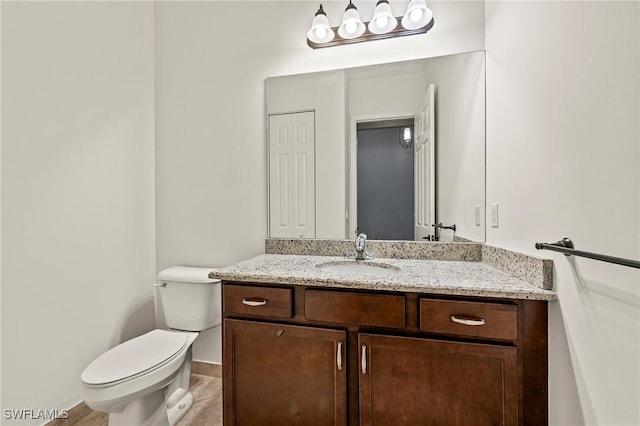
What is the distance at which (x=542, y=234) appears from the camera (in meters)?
1.02

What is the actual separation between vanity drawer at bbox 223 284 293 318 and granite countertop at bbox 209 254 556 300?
0.14 ft

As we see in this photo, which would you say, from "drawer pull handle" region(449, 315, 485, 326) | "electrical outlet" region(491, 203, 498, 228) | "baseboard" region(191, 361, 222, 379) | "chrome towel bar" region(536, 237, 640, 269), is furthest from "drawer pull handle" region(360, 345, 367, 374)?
"baseboard" region(191, 361, 222, 379)

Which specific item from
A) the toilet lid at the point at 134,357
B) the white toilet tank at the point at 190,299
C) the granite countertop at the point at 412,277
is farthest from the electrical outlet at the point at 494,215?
the toilet lid at the point at 134,357

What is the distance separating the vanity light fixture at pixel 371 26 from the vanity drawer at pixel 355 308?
1.38 meters

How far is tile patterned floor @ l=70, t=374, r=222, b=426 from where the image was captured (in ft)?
5.27

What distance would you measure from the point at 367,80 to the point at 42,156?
5.57 ft

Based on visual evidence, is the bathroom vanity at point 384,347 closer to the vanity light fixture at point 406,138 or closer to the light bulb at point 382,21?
the vanity light fixture at point 406,138

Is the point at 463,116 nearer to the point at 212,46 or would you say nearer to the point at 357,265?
the point at 357,265

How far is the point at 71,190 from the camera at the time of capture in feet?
5.14

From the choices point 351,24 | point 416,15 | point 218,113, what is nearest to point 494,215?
point 416,15

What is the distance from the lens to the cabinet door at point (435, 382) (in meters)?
1.01

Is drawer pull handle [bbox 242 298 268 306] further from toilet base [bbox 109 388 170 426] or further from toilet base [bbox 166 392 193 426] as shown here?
toilet base [bbox 166 392 193 426]

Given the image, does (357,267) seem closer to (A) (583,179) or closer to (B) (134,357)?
(A) (583,179)

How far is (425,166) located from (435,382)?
40.7 inches
